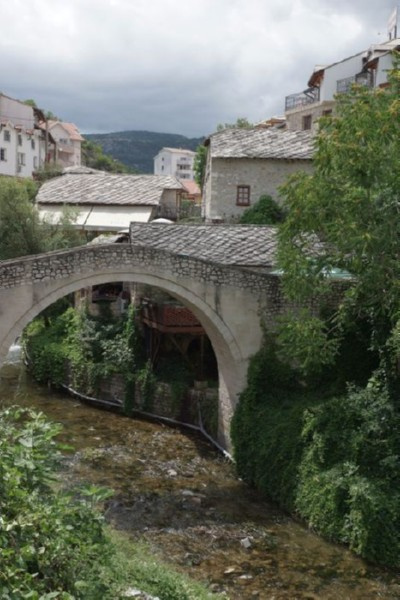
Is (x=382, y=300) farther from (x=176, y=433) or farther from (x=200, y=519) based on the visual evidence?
(x=176, y=433)

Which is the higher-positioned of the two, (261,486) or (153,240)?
(153,240)

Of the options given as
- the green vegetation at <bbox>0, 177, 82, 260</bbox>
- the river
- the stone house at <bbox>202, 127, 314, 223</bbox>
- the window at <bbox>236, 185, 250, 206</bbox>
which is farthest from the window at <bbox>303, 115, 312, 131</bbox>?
the river

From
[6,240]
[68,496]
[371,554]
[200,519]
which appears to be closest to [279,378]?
[200,519]

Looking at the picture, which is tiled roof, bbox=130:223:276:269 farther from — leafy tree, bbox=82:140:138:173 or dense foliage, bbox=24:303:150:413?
leafy tree, bbox=82:140:138:173

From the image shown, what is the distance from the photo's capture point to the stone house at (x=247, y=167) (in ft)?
92.7

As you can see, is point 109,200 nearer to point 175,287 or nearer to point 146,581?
point 175,287

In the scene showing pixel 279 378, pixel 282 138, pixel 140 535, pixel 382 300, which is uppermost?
pixel 282 138

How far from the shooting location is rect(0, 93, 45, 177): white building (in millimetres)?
53438

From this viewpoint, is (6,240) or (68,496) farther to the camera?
(6,240)

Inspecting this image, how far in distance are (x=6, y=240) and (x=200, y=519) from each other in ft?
58.4

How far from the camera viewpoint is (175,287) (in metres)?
16.0

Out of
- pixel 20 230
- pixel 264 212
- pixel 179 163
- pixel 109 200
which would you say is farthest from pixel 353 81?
pixel 179 163

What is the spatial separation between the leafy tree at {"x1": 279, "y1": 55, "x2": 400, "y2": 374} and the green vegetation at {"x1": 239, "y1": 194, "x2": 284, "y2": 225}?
14.2 metres

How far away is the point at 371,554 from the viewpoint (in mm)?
11688
